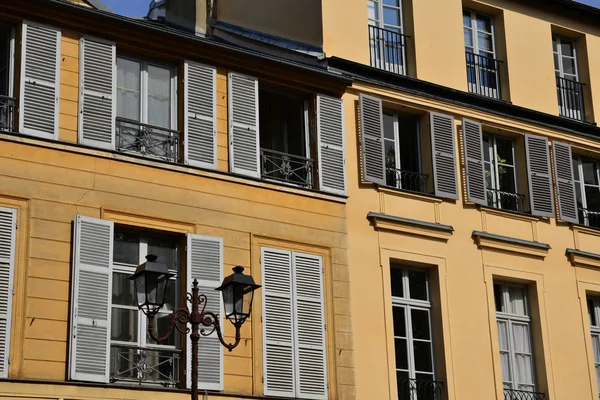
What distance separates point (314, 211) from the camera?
55.7 ft

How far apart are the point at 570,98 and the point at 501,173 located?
2.60m

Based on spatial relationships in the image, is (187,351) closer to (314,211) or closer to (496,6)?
(314,211)

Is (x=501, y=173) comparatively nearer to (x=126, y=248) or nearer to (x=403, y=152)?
(x=403, y=152)

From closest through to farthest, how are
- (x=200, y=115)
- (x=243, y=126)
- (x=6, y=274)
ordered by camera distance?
1. (x=6, y=274)
2. (x=200, y=115)
3. (x=243, y=126)

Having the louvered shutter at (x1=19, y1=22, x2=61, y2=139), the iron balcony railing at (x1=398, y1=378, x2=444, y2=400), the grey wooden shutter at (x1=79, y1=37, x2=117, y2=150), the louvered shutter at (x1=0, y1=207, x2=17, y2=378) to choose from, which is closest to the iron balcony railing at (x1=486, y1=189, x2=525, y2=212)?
the iron balcony railing at (x1=398, y1=378, x2=444, y2=400)

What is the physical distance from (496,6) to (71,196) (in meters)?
9.18

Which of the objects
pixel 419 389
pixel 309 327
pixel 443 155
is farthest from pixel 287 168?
pixel 419 389

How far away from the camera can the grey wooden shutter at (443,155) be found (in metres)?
18.5

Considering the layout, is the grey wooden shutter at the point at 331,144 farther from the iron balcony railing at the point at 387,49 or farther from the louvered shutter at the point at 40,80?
the louvered shutter at the point at 40,80

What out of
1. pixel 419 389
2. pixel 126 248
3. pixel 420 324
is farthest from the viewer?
pixel 420 324

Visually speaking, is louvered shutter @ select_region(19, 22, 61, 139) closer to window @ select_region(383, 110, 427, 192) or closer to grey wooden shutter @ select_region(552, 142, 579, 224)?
window @ select_region(383, 110, 427, 192)

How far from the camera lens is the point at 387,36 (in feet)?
63.3

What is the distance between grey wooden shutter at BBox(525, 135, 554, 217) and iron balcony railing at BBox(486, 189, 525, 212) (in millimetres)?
216

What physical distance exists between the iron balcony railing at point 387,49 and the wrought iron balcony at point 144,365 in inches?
251
